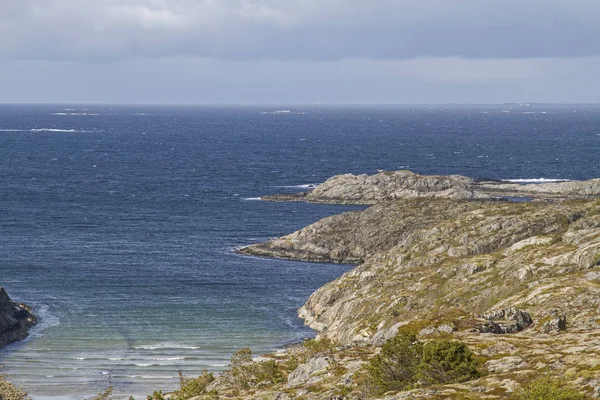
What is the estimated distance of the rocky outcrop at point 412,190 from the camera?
177 m

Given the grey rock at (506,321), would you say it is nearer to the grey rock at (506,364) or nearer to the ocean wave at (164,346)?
the grey rock at (506,364)

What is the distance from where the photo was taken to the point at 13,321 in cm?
8794

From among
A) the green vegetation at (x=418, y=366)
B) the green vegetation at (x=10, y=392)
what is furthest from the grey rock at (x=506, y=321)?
the green vegetation at (x=10, y=392)

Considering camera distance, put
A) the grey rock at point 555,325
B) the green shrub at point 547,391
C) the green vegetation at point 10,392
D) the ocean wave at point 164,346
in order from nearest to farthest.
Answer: the green shrub at point 547,391 → the grey rock at point 555,325 → the green vegetation at point 10,392 → the ocean wave at point 164,346

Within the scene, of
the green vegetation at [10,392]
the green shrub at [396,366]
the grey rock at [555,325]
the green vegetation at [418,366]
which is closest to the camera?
the green vegetation at [418,366]

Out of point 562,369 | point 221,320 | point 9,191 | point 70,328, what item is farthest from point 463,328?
point 9,191

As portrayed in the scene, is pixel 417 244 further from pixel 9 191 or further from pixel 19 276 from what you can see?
pixel 9 191

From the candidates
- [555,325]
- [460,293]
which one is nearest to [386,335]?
[555,325]

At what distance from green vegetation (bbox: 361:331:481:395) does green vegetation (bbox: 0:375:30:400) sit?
98.1 ft

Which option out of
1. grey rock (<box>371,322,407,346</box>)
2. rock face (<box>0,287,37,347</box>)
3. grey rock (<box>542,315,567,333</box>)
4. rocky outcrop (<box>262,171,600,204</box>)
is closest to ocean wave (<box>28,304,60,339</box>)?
rock face (<box>0,287,37,347</box>)

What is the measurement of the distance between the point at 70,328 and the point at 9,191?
11257 cm

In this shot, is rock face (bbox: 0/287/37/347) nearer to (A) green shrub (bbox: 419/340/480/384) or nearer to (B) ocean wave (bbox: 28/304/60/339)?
(B) ocean wave (bbox: 28/304/60/339)

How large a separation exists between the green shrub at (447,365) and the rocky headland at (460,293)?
1.21 m

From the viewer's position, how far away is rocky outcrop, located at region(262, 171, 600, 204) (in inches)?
6954
